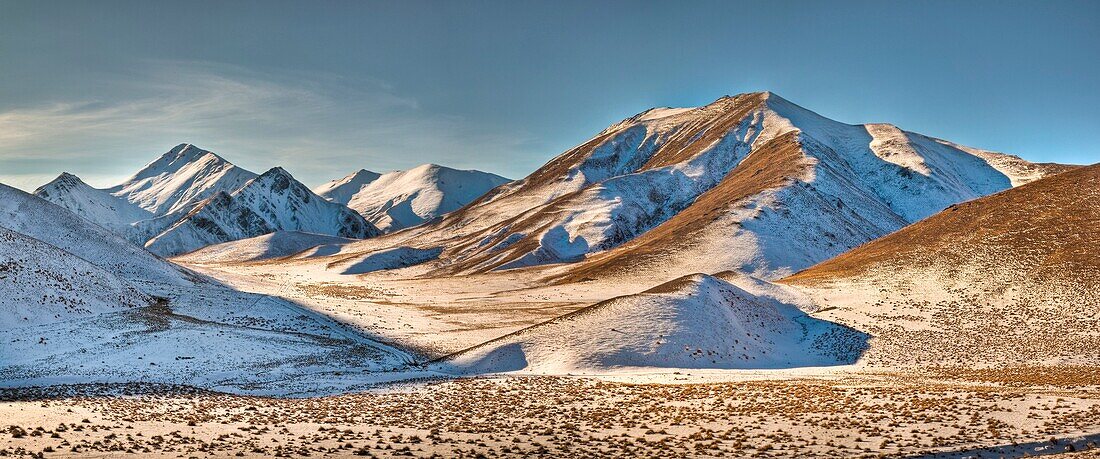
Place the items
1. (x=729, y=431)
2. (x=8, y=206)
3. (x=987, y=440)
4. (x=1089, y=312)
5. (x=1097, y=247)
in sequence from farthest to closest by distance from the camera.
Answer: (x=8, y=206), (x=1097, y=247), (x=1089, y=312), (x=729, y=431), (x=987, y=440)

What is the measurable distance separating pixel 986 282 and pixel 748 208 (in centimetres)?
6347

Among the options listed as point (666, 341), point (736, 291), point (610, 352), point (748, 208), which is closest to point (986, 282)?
point (736, 291)

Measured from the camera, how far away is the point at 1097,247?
2265 inches

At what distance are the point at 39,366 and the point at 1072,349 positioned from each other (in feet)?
184

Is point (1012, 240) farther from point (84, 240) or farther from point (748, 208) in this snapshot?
point (84, 240)

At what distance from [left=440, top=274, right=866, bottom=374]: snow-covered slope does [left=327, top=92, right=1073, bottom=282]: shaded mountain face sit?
Result: 152 feet

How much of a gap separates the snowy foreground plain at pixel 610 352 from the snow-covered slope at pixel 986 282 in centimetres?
25

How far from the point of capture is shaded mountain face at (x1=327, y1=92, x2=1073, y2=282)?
107875mm

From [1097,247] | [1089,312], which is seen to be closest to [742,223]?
[1097,247]

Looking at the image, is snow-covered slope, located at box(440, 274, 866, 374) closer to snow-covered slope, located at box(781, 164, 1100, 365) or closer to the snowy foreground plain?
the snowy foreground plain

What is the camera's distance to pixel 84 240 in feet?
282

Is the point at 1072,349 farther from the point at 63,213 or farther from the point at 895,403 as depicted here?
the point at 63,213


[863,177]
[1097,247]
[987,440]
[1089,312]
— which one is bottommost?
[987,440]

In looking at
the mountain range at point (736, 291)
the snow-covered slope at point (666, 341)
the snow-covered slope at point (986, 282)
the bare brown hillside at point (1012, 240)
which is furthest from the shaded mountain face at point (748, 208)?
the snow-covered slope at point (666, 341)
